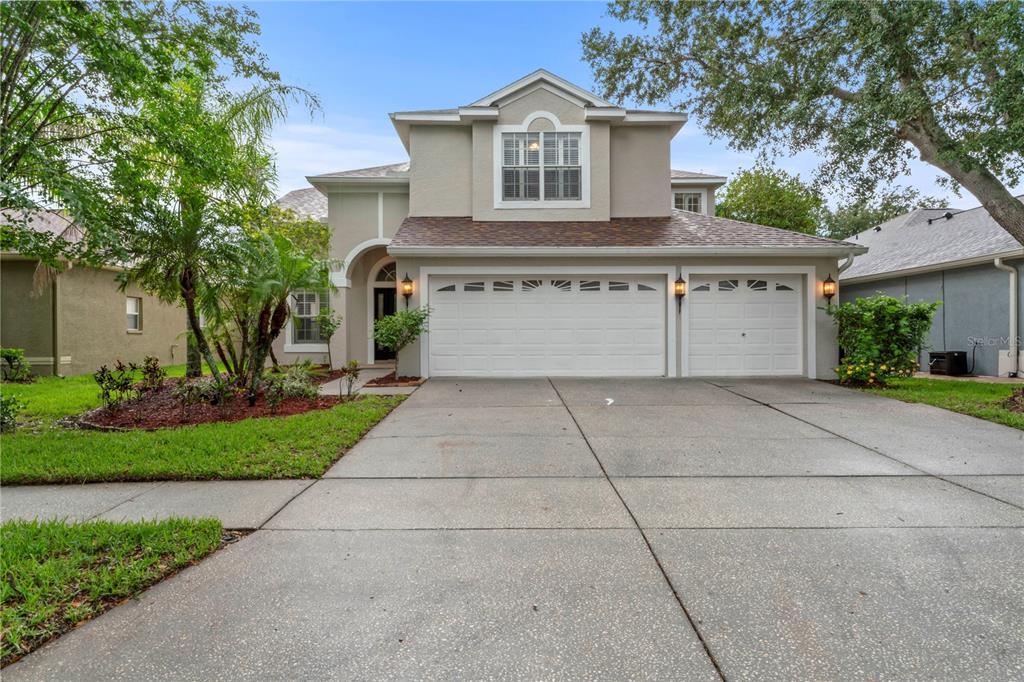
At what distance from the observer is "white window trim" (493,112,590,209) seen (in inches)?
469

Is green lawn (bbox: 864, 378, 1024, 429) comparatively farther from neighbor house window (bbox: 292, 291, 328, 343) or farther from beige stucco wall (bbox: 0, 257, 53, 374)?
beige stucco wall (bbox: 0, 257, 53, 374)

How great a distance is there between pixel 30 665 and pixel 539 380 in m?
8.67

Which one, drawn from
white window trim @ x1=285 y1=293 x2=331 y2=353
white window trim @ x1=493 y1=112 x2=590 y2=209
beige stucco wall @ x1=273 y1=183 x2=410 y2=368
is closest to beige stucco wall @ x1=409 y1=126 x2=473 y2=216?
white window trim @ x1=493 y1=112 x2=590 y2=209

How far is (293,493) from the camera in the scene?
3.87m

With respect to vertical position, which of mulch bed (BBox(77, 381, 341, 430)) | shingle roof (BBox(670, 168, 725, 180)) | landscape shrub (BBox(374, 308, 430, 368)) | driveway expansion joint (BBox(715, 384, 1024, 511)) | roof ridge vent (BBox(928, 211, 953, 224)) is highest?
shingle roof (BBox(670, 168, 725, 180))

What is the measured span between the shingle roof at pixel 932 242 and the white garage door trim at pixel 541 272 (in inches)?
313

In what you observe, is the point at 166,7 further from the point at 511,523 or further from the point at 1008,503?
the point at 1008,503

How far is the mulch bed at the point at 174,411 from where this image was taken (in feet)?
21.2

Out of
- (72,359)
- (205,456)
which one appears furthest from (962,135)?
(72,359)

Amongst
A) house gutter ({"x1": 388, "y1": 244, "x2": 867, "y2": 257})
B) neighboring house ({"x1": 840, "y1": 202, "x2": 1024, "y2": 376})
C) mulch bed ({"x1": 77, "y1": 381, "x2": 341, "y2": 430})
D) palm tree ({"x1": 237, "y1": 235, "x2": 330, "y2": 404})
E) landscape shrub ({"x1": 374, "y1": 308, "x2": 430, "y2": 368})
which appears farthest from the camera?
neighboring house ({"x1": 840, "y1": 202, "x2": 1024, "y2": 376})

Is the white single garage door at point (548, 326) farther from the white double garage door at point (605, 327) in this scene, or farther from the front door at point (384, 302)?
the front door at point (384, 302)

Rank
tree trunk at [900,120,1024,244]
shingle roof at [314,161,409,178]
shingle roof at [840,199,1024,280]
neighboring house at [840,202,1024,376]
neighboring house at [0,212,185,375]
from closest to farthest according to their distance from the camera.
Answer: tree trunk at [900,120,1024,244]
neighboring house at [840,202,1024,376]
neighboring house at [0,212,185,375]
shingle roof at [840,199,1024,280]
shingle roof at [314,161,409,178]

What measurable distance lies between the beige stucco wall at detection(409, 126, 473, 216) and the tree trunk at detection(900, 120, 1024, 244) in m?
8.80

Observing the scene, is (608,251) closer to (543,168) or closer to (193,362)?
(543,168)
